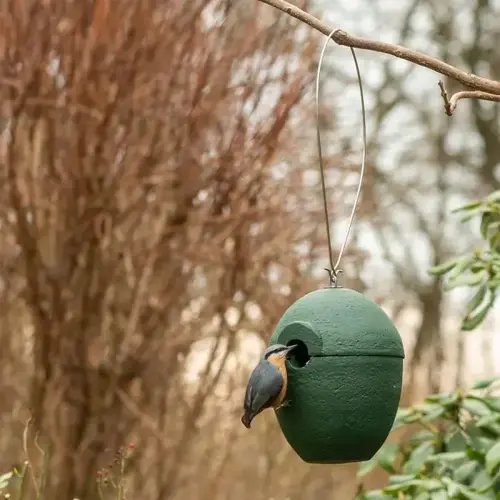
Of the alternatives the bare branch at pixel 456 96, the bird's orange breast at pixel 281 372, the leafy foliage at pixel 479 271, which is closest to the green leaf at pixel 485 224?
the leafy foliage at pixel 479 271

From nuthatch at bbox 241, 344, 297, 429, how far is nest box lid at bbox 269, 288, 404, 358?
6 cm

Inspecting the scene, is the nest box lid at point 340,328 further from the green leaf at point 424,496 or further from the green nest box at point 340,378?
the green leaf at point 424,496

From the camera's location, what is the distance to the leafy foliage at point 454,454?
254 cm

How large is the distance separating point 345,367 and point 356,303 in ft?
0.49

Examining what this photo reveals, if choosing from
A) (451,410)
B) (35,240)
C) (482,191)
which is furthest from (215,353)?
(482,191)

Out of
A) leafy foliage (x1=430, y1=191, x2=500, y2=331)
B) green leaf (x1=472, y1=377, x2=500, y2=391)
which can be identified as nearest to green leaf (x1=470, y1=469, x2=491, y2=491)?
green leaf (x1=472, y1=377, x2=500, y2=391)

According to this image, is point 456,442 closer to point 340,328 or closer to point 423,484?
point 423,484

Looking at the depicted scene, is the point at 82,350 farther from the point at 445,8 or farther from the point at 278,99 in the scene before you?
the point at 445,8

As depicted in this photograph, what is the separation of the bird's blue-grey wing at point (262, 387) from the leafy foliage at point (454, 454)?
0.88 m

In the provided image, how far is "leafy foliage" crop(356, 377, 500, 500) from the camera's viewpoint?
2.54 m

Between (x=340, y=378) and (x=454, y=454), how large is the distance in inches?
35.9

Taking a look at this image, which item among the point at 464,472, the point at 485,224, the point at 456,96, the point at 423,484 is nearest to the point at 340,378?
the point at 456,96

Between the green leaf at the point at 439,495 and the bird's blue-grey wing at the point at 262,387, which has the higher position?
the bird's blue-grey wing at the point at 262,387

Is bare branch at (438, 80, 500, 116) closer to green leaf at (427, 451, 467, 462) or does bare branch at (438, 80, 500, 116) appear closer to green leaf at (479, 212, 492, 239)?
green leaf at (479, 212, 492, 239)
